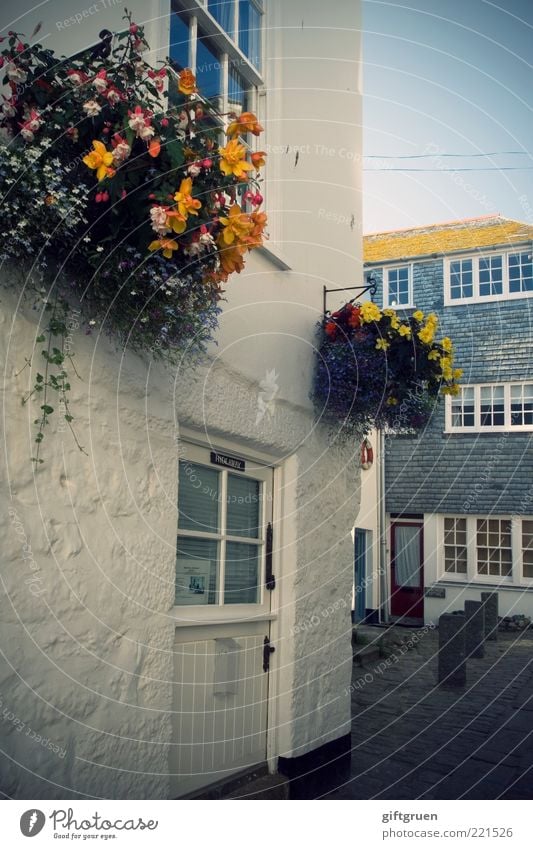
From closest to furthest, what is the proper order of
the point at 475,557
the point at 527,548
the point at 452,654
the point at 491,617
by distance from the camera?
the point at 452,654 → the point at 491,617 → the point at 527,548 → the point at 475,557

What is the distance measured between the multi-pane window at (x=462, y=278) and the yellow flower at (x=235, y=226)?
1497cm

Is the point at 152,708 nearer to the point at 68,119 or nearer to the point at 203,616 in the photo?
the point at 203,616

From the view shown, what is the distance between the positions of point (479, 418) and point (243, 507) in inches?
511

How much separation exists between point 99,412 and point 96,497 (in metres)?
0.36

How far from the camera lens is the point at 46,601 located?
316cm

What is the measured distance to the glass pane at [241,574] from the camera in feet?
15.8

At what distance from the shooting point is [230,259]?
334cm

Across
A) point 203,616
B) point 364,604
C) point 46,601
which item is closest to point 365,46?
point 203,616

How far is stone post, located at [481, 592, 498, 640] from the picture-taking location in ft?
47.6

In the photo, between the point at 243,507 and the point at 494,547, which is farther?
the point at 494,547

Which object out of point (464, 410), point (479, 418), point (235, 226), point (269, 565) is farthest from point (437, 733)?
point (464, 410)

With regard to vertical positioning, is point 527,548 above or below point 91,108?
below

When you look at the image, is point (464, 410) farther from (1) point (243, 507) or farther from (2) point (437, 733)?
(1) point (243, 507)

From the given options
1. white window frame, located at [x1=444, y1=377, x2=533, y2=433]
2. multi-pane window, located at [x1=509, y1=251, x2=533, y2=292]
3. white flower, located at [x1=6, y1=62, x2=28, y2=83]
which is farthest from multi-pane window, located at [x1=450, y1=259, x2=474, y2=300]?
white flower, located at [x1=6, y1=62, x2=28, y2=83]
